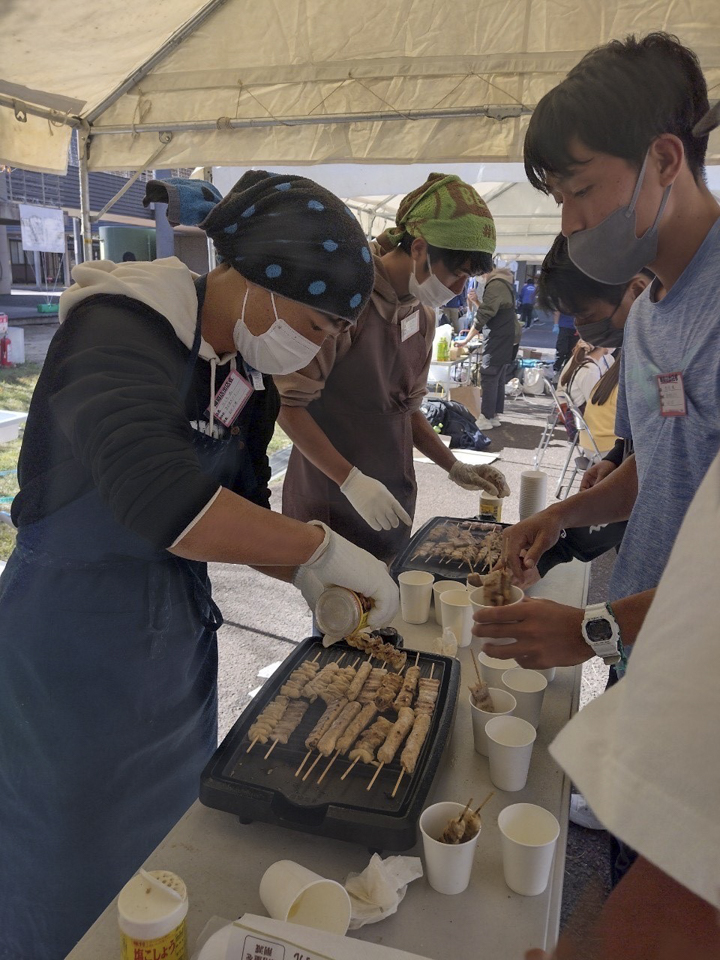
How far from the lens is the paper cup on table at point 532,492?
10.6 ft

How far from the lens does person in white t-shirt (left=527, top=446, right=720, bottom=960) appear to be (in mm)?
508

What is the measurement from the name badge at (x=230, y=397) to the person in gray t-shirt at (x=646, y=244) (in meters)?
0.84

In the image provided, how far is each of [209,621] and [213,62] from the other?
3.47 metres

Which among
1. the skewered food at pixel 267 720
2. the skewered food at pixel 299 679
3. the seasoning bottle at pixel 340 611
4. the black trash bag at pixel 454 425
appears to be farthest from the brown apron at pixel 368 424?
the black trash bag at pixel 454 425

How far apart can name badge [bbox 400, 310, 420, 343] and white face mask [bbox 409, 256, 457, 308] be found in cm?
9

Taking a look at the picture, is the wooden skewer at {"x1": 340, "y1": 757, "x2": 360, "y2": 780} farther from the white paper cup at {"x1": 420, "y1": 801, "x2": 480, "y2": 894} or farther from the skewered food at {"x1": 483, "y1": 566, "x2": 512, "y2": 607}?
the skewered food at {"x1": 483, "y1": 566, "x2": 512, "y2": 607}

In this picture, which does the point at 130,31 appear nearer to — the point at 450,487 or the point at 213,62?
the point at 213,62

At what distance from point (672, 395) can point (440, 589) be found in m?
1.12

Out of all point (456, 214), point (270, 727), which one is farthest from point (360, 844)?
point (456, 214)

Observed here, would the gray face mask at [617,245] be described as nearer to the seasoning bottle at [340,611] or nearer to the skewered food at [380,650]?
the seasoning bottle at [340,611]

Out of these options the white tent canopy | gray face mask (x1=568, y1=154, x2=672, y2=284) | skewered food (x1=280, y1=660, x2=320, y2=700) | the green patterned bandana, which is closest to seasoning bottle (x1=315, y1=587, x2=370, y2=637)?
skewered food (x1=280, y1=660, x2=320, y2=700)

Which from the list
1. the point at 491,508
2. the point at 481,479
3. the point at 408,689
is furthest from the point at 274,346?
the point at 491,508

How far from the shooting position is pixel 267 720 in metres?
1.56

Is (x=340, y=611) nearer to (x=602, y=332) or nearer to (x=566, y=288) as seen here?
(x=566, y=288)
